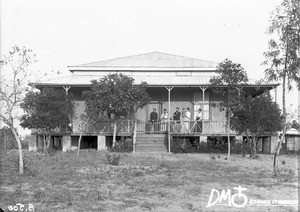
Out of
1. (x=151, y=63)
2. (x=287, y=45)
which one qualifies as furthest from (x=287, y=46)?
(x=151, y=63)

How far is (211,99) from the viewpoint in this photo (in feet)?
77.2

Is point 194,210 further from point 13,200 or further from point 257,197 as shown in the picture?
point 13,200

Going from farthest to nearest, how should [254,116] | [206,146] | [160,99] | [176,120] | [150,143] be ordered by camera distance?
[160,99] < [176,120] < [150,143] < [206,146] < [254,116]

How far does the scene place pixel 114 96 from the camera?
1944cm

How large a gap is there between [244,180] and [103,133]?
11.9 m

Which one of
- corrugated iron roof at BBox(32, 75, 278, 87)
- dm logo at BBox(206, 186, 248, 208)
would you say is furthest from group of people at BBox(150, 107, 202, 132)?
dm logo at BBox(206, 186, 248, 208)

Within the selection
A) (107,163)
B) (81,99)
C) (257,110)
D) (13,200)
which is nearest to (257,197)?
(13,200)

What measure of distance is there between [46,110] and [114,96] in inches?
133

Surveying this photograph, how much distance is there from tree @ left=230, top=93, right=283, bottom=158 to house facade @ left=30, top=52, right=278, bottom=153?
1603 millimetres

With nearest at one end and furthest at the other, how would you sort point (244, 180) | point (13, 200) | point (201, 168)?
point (13, 200) < point (244, 180) < point (201, 168)

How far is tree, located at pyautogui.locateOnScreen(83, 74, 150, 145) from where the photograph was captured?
64.0 feet

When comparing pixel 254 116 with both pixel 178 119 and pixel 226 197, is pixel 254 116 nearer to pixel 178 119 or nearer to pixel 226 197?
pixel 178 119

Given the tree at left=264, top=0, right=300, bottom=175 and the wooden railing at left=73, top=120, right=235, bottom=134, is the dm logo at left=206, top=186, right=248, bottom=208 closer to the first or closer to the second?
the tree at left=264, top=0, right=300, bottom=175

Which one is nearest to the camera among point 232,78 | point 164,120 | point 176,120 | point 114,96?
point 232,78
